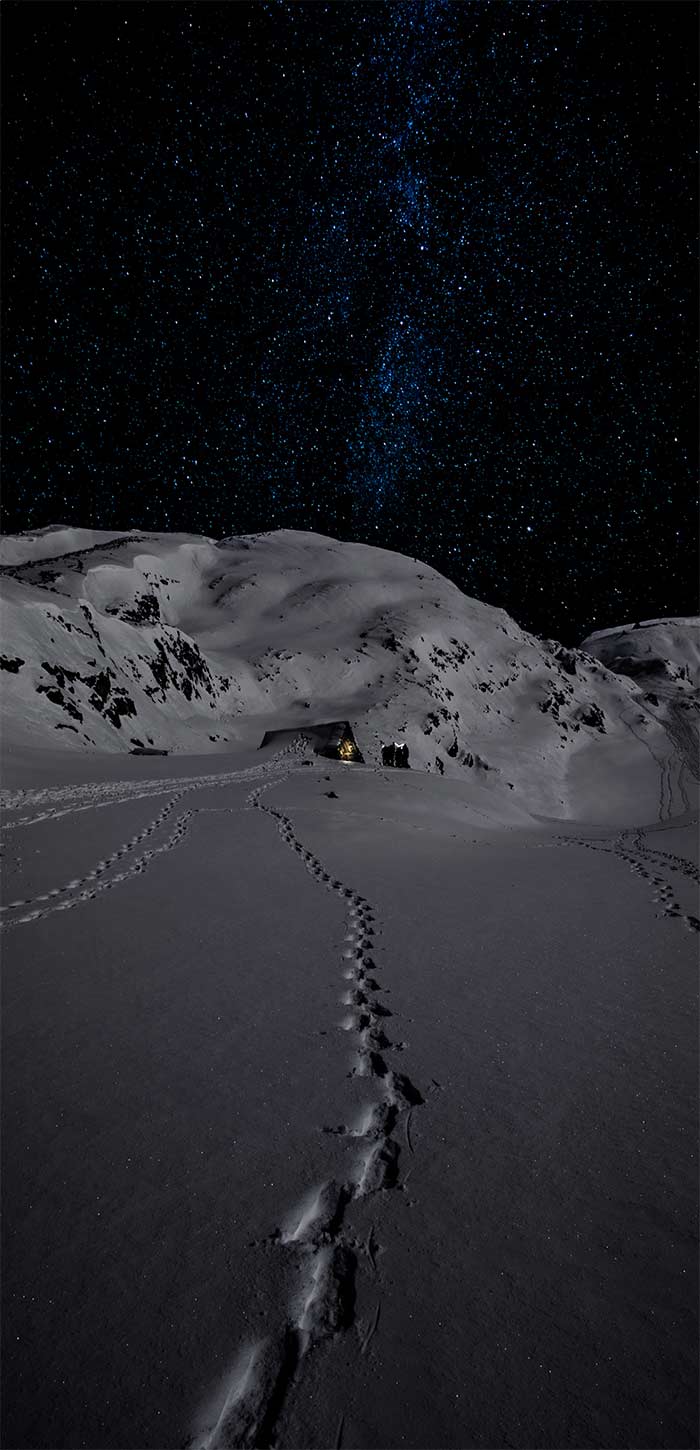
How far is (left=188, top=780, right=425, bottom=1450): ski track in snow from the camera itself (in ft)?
5.73

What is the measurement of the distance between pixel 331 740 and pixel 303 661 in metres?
60.3

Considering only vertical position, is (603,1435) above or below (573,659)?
below

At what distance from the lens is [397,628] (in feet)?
380

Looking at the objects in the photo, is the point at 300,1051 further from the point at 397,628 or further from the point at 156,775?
the point at 397,628

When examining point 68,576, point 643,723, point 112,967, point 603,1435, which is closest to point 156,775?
point 112,967

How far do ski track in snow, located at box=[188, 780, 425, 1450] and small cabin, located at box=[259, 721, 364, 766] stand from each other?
3704 cm

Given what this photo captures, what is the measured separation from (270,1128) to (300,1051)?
2.57ft

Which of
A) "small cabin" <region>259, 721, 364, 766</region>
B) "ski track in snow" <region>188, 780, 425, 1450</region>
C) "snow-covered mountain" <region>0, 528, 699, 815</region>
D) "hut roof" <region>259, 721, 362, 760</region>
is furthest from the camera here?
"snow-covered mountain" <region>0, 528, 699, 815</region>

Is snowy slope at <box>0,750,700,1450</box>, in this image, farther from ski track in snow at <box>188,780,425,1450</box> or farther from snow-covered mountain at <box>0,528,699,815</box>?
snow-covered mountain at <box>0,528,699,815</box>

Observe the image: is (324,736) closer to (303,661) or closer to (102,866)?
(102,866)

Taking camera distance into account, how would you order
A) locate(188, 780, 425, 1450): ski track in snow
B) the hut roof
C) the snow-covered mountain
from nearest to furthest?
locate(188, 780, 425, 1450): ski track in snow → the hut roof → the snow-covered mountain

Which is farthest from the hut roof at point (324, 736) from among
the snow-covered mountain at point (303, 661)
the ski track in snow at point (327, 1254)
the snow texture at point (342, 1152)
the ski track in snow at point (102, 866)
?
the ski track in snow at point (327, 1254)

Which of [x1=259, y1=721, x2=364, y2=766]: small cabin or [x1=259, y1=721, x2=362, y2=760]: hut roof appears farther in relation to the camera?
[x1=259, y1=721, x2=362, y2=760]: hut roof

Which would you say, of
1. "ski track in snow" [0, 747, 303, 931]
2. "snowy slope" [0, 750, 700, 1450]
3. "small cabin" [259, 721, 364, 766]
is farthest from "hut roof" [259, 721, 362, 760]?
"snowy slope" [0, 750, 700, 1450]
